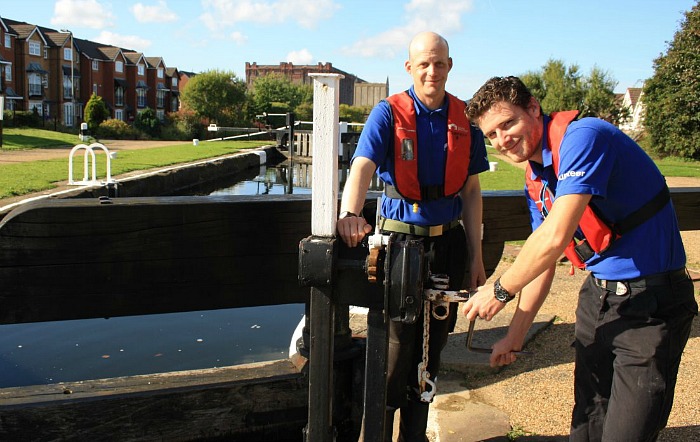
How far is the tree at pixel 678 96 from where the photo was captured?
2970 cm

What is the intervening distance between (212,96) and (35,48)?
16.2 m

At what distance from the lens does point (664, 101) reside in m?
31.5

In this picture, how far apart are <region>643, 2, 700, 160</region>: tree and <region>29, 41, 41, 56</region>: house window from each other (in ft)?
151

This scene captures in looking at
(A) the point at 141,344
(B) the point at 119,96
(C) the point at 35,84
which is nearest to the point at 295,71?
(B) the point at 119,96

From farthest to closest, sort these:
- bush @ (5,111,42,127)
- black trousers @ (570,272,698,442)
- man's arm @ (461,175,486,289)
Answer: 1. bush @ (5,111,42,127)
2. man's arm @ (461,175,486,289)
3. black trousers @ (570,272,698,442)

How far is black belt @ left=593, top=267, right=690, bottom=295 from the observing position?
7.11 ft

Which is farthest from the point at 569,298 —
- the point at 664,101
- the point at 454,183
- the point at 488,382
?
the point at 664,101

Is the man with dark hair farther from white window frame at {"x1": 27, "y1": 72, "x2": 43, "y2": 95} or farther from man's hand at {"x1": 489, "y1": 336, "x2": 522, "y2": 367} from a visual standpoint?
white window frame at {"x1": 27, "y1": 72, "x2": 43, "y2": 95}

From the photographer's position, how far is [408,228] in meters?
2.71

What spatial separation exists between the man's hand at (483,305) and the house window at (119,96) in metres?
66.1

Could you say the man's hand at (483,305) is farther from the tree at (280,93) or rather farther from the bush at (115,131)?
the tree at (280,93)

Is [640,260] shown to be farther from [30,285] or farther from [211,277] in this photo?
[30,285]

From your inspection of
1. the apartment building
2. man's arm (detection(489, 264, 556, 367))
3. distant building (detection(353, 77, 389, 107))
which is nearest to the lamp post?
the apartment building

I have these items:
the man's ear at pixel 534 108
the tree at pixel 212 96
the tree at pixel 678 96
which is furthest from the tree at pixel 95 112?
the man's ear at pixel 534 108
